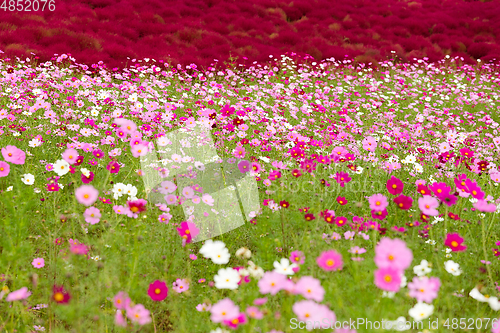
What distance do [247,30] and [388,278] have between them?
7362 millimetres

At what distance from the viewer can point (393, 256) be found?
34.9 inches

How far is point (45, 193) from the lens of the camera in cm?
219

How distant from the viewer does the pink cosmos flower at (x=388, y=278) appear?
84 centimetres

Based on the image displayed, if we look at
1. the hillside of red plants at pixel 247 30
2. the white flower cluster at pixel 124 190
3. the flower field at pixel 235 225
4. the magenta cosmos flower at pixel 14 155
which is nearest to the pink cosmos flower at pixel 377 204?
the flower field at pixel 235 225

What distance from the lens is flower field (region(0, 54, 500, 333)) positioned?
118 centimetres

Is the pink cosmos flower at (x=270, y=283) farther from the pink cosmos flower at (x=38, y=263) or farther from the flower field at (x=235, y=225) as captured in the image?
the pink cosmos flower at (x=38, y=263)

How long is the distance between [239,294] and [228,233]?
26.4 inches

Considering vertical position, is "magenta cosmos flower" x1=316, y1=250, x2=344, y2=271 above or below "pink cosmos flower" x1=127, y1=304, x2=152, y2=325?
above

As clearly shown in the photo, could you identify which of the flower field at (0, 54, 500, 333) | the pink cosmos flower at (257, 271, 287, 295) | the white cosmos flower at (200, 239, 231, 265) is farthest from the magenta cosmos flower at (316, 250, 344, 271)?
the white cosmos flower at (200, 239, 231, 265)

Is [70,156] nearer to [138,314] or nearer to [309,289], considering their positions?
[138,314]

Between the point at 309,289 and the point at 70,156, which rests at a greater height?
the point at 309,289

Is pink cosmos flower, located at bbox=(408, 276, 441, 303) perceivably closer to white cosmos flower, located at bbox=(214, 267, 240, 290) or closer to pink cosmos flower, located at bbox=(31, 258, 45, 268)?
white cosmos flower, located at bbox=(214, 267, 240, 290)

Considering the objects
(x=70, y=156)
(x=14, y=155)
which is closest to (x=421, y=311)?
(x=70, y=156)

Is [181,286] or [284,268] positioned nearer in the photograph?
[284,268]
